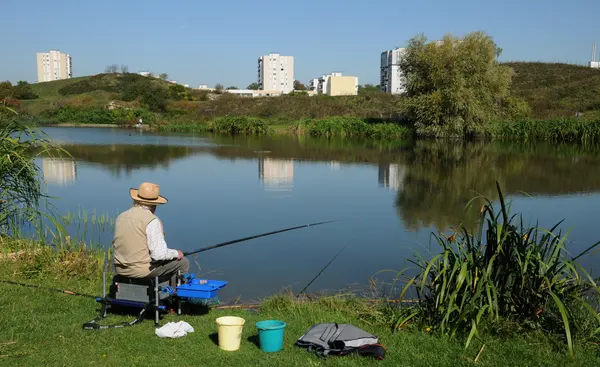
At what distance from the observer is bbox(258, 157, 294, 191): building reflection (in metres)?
14.9

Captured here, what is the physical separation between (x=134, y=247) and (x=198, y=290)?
602mm

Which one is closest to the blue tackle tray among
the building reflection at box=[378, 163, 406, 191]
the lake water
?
the lake water

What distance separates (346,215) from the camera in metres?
11.1

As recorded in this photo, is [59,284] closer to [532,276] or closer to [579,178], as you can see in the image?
[532,276]

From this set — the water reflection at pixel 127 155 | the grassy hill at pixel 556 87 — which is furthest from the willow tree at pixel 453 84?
the water reflection at pixel 127 155

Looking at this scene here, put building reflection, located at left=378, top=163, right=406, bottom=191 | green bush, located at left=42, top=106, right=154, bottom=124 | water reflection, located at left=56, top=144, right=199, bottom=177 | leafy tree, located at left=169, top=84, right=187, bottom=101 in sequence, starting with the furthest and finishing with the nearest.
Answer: leafy tree, located at left=169, top=84, right=187, bottom=101, green bush, located at left=42, top=106, right=154, bottom=124, water reflection, located at left=56, top=144, right=199, bottom=177, building reflection, located at left=378, top=163, right=406, bottom=191

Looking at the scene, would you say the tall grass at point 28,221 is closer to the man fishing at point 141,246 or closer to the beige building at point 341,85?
the man fishing at point 141,246

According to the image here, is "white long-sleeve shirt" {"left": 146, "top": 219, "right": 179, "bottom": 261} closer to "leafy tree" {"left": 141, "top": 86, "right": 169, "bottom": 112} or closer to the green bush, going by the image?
the green bush

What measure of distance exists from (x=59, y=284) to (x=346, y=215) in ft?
20.6

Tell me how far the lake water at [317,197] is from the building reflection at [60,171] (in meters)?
0.03

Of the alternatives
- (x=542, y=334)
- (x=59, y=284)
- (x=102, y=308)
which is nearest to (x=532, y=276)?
(x=542, y=334)

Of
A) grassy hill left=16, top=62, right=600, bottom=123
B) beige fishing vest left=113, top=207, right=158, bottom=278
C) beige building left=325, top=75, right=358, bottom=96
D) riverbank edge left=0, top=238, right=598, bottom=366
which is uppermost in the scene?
beige building left=325, top=75, right=358, bottom=96

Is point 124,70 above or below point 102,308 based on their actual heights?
above

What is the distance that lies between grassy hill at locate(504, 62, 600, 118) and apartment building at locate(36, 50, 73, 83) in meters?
111
